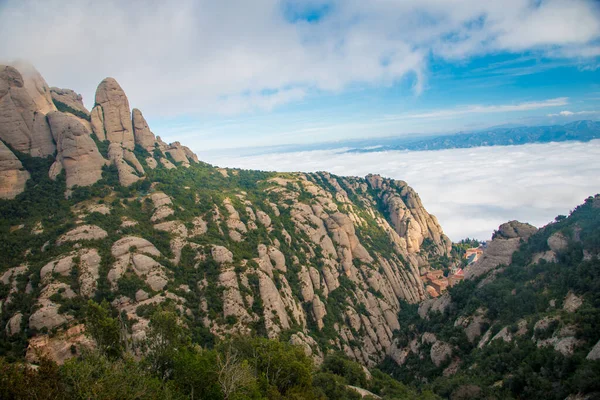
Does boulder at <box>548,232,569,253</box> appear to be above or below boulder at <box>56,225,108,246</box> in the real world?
below

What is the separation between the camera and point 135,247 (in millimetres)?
61844

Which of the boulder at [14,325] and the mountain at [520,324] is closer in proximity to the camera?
the mountain at [520,324]

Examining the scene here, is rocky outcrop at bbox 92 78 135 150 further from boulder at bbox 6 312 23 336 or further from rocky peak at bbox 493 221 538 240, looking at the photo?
rocky peak at bbox 493 221 538 240

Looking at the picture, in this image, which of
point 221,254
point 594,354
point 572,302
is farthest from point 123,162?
point 572,302

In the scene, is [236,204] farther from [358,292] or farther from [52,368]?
[52,368]

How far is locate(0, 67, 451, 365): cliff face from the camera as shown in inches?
2094

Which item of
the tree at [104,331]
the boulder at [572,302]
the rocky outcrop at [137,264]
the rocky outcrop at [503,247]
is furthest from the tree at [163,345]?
the rocky outcrop at [503,247]

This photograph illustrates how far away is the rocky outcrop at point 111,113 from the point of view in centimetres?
9859

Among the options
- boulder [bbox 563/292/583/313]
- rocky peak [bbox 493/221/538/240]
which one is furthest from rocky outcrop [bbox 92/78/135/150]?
boulder [bbox 563/292/583/313]

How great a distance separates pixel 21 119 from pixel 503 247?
118m

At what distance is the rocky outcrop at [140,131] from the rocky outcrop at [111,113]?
6024 millimetres

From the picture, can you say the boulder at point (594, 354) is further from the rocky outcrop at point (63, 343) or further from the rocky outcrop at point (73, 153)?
the rocky outcrop at point (73, 153)

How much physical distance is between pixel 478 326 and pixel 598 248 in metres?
23.2

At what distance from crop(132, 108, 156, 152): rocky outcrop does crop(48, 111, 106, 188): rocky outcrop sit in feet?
94.3
